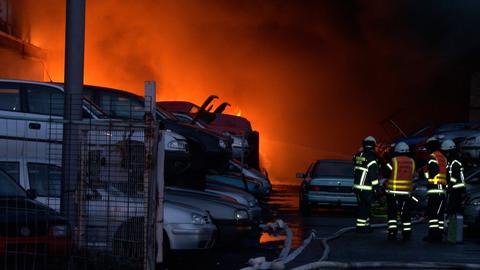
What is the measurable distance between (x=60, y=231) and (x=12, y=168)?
1.68 meters

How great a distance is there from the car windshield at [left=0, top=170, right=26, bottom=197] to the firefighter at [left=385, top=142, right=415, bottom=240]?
23.2 ft

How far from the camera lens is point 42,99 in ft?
42.4

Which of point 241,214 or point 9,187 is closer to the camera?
point 9,187

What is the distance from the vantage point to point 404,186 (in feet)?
49.3

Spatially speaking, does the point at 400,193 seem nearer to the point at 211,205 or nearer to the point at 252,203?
the point at 252,203

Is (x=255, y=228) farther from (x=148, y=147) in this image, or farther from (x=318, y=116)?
(x=318, y=116)

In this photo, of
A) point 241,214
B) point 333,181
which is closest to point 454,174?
point 241,214

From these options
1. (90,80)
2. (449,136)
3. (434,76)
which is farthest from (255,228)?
(434,76)

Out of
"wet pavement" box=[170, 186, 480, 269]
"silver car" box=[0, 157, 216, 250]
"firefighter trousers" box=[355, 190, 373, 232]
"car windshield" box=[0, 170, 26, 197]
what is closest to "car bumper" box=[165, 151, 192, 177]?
"wet pavement" box=[170, 186, 480, 269]

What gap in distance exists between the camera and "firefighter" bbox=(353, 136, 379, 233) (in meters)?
15.8

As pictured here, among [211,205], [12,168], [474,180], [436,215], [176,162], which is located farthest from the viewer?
[474,180]

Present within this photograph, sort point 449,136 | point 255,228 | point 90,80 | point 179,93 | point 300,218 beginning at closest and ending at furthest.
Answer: point 255,228 → point 300,218 → point 449,136 → point 90,80 → point 179,93

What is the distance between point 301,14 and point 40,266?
28044mm

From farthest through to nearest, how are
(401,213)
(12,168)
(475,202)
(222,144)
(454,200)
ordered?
(222,144), (475,202), (454,200), (401,213), (12,168)
